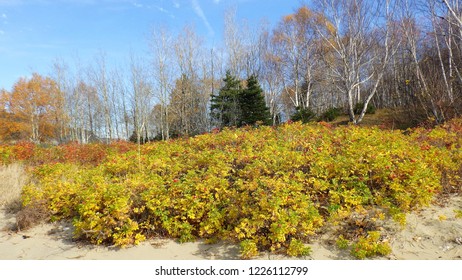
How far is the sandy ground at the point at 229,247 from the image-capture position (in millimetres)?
3223

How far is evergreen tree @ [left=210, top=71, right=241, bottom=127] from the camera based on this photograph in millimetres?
22538

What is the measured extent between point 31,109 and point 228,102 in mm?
24087

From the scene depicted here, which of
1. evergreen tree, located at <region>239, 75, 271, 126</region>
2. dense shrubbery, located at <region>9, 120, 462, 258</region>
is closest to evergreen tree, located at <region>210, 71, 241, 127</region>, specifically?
evergreen tree, located at <region>239, 75, 271, 126</region>

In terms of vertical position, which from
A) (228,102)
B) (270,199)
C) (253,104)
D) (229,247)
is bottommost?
(229,247)

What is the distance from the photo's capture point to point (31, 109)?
31.7 metres

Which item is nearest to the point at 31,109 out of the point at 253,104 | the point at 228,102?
the point at 228,102

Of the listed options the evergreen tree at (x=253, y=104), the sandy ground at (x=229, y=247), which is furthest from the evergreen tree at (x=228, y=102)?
the sandy ground at (x=229, y=247)

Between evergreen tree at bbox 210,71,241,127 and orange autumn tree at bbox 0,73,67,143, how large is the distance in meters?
19.0

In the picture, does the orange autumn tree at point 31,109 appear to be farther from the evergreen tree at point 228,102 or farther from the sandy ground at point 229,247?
the sandy ground at point 229,247

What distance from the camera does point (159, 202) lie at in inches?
154

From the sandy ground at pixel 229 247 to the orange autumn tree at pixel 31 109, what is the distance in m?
31.3

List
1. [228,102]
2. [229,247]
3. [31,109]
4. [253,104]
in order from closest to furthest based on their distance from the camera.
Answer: [229,247] → [253,104] → [228,102] → [31,109]

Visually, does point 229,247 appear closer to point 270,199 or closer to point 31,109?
point 270,199
